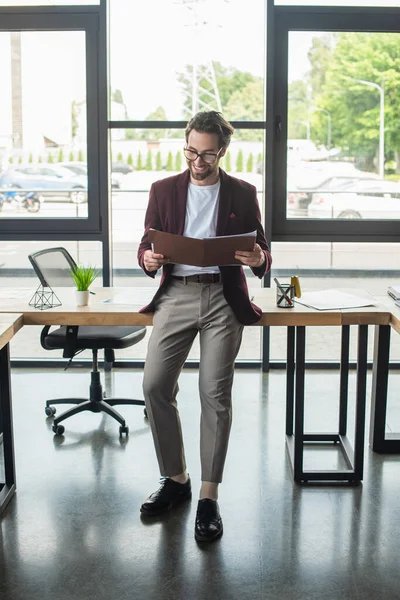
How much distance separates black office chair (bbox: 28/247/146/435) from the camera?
3.90 m

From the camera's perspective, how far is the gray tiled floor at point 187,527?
2520 millimetres

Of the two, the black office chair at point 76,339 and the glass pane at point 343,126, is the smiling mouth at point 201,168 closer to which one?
the black office chair at point 76,339

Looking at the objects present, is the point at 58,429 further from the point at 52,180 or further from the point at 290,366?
the point at 52,180

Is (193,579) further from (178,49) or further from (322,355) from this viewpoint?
(178,49)

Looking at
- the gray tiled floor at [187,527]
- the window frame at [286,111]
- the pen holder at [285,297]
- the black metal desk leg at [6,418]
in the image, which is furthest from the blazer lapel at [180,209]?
the window frame at [286,111]

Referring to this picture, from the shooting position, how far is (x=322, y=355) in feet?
17.5

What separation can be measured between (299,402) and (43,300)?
4.14ft

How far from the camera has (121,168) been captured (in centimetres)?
509

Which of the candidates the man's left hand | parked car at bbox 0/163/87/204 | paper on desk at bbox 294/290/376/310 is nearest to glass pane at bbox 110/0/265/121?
parked car at bbox 0/163/87/204

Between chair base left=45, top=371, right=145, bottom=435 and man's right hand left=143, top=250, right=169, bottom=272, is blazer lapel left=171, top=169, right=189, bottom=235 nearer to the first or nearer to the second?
man's right hand left=143, top=250, right=169, bottom=272

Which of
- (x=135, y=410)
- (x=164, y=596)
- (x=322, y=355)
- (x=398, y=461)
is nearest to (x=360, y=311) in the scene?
(x=398, y=461)

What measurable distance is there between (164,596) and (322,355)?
311 centimetres

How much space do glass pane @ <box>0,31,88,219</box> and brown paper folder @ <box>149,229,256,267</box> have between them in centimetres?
240

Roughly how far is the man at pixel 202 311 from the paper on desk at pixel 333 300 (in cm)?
34
